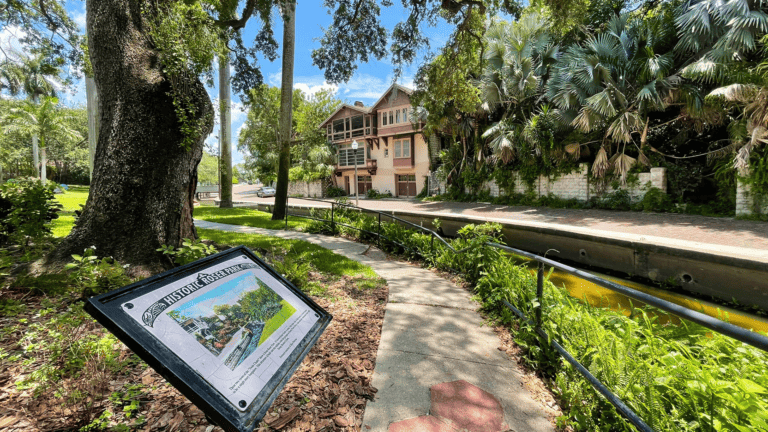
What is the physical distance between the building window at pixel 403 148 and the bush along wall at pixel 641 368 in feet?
76.8

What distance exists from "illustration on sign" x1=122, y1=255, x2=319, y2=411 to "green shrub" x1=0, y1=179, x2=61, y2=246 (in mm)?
4107

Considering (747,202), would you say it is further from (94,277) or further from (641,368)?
(94,277)

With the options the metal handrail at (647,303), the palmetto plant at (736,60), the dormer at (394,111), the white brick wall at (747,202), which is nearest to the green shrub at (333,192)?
the dormer at (394,111)

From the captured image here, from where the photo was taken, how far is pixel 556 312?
2.67 m

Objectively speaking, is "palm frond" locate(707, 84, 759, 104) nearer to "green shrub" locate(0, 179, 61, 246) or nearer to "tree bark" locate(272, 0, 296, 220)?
"tree bark" locate(272, 0, 296, 220)

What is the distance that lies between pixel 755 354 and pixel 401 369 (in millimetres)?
2334

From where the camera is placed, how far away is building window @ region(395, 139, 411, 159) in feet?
86.0

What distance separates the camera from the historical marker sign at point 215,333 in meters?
1.22

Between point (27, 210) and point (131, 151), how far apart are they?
1.95 m

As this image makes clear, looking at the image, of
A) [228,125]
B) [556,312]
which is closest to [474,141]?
[228,125]

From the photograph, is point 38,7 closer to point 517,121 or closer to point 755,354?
point 755,354

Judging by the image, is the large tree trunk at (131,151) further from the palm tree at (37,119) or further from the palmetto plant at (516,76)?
the palm tree at (37,119)

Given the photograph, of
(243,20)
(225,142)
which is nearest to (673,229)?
(243,20)

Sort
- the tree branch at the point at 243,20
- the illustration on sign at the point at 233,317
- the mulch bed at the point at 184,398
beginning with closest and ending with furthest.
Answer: the illustration on sign at the point at 233,317
the mulch bed at the point at 184,398
the tree branch at the point at 243,20
